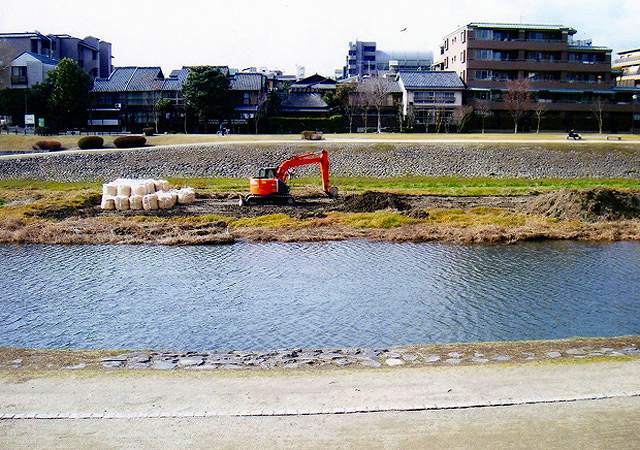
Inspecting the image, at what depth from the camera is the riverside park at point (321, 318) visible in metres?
9.45

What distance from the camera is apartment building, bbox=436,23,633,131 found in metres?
73.8

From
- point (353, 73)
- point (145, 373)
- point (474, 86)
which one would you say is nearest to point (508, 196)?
point (145, 373)

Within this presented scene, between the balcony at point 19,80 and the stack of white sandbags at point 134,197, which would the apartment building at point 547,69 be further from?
the balcony at point 19,80

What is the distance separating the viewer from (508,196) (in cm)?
3831

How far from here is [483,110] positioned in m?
71.4

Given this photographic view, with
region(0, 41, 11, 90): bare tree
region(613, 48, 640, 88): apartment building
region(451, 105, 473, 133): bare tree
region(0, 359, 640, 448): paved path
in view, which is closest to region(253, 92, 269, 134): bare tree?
region(451, 105, 473, 133): bare tree

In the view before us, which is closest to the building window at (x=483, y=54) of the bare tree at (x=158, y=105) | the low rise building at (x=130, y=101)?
the low rise building at (x=130, y=101)

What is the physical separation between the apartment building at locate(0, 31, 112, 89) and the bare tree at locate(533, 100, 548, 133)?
2082 inches

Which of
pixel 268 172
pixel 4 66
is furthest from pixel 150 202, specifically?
pixel 4 66

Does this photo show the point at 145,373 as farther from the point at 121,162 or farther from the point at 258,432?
the point at 121,162

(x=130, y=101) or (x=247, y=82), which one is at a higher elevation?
(x=247, y=82)

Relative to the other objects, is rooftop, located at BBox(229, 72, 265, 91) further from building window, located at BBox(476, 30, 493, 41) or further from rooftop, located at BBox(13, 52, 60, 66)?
building window, located at BBox(476, 30, 493, 41)

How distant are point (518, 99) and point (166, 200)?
4694 centimetres

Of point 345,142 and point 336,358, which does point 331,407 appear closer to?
point 336,358
